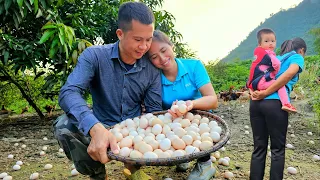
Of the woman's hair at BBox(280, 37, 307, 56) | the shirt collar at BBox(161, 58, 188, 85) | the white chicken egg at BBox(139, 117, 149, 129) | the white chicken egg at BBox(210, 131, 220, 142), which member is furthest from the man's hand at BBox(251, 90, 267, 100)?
the white chicken egg at BBox(139, 117, 149, 129)

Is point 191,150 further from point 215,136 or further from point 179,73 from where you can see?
point 179,73

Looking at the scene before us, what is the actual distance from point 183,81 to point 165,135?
59 cm

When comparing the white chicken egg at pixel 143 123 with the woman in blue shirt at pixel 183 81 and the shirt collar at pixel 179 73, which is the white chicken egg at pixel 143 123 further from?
the shirt collar at pixel 179 73

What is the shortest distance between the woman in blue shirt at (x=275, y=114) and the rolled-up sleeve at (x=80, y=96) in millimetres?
1277

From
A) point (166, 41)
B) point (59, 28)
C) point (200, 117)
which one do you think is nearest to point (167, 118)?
point (200, 117)

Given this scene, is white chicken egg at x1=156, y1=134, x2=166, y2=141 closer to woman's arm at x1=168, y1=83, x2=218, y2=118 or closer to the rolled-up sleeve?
woman's arm at x1=168, y1=83, x2=218, y2=118

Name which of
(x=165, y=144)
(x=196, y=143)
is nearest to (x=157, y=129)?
(x=165, y=144)

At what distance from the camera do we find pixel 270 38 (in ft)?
8.45

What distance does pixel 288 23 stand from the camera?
34344mm

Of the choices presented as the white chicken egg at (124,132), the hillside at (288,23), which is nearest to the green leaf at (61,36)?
the white chicken egg at (124,132)

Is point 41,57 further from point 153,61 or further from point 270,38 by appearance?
point 270,38

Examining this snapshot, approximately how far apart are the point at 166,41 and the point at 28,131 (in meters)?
3.72

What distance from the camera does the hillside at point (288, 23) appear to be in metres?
31.3

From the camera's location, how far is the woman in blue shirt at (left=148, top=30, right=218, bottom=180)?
8.16 feet
